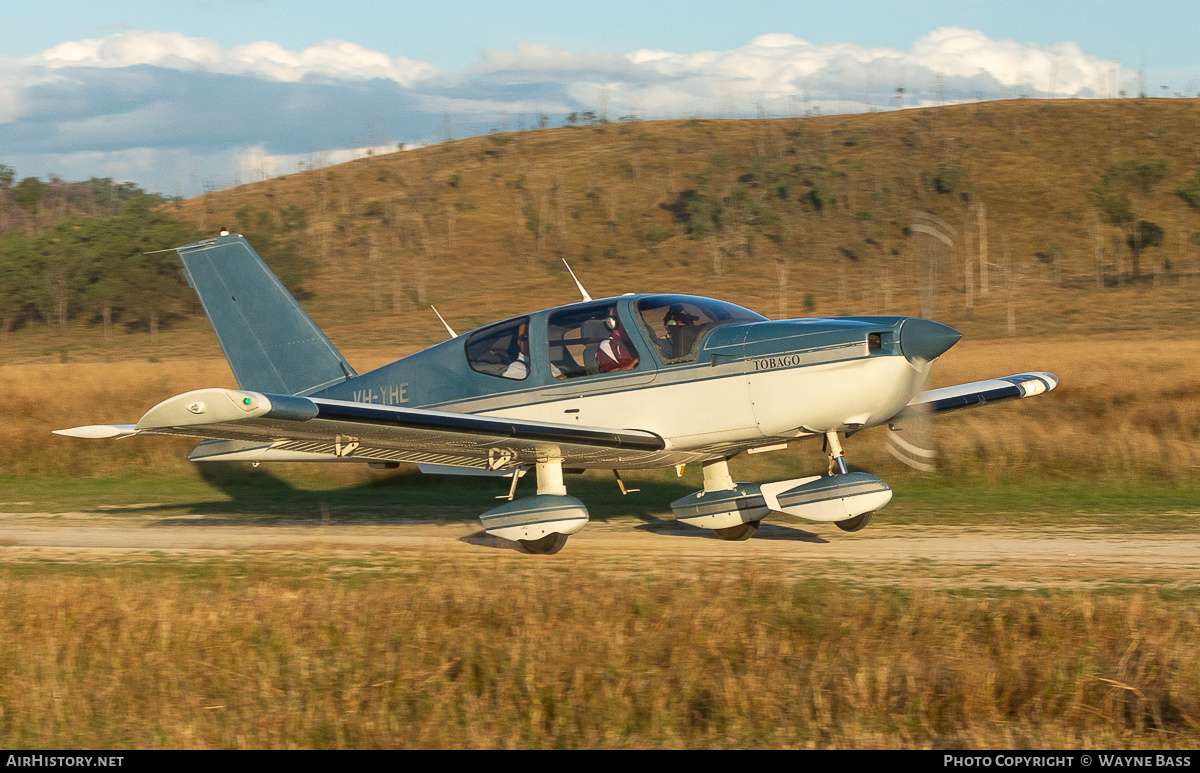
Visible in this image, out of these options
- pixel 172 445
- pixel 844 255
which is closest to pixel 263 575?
pixel 172 445

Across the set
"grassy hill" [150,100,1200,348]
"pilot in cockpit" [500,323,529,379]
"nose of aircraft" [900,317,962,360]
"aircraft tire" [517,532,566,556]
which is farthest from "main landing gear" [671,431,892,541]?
"grassy hill" [150,100,1200,348]

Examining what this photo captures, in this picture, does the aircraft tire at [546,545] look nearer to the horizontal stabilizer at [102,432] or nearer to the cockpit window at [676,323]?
the cockpit window at [676,323]

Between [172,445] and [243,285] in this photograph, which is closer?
[243,285]

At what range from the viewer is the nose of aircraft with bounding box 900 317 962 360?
28.7ft

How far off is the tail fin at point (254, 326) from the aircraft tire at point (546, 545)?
11.1ft

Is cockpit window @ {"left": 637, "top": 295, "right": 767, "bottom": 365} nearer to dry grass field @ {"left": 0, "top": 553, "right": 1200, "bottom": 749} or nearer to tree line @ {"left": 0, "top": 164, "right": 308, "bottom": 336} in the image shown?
dry grass field @ {"left": 0, "top": 553, "right": 1200, "bottom": 749}

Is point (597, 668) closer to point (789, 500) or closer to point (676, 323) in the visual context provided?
point (789, 500)

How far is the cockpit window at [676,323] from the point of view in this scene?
9625 millimetres

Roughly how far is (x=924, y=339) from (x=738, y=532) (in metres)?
2.74

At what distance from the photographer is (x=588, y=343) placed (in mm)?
9883

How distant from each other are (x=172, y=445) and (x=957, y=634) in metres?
13.8

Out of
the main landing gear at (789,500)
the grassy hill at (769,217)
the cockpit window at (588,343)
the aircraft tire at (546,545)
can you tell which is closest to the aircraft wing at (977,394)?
the main landing gear at (789,500)
